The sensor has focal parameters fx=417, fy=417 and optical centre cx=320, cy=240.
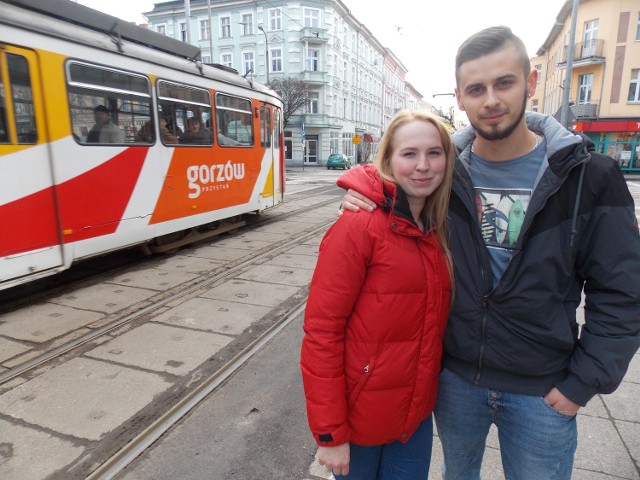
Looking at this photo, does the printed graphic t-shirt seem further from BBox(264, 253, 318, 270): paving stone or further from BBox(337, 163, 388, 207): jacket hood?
BBox(264, 253, 318, 270): paving stone

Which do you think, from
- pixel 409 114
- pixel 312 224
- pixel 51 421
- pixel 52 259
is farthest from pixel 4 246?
pixel 312 224

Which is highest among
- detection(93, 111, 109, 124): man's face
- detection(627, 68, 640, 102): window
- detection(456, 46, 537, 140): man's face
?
detection(627, 68, 640, 102): window

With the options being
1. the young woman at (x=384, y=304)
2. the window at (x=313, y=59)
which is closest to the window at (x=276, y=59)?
the window at (x=313, y=59)

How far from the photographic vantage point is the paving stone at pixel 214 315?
15.0 ft

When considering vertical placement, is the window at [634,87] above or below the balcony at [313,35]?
below

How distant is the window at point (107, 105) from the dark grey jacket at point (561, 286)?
5.41 metres

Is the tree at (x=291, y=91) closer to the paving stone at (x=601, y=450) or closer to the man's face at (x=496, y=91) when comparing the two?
the paving stone at (x=601, y=450)

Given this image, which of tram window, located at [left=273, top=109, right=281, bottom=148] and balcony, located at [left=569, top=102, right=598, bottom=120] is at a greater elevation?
balcony, located at [left=569, top=102, right=598, bottom=120]

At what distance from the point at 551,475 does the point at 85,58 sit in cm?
628

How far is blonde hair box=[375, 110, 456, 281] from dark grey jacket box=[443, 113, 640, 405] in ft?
0.21

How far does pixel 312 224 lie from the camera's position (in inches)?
428

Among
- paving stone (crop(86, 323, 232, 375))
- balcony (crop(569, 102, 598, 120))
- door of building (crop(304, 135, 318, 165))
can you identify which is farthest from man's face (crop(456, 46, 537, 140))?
Answer: door of building (crop(304, 135, 318, 165))

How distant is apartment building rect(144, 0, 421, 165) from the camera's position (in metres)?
39.2

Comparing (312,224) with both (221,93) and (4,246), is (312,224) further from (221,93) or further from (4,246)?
(4,246)
